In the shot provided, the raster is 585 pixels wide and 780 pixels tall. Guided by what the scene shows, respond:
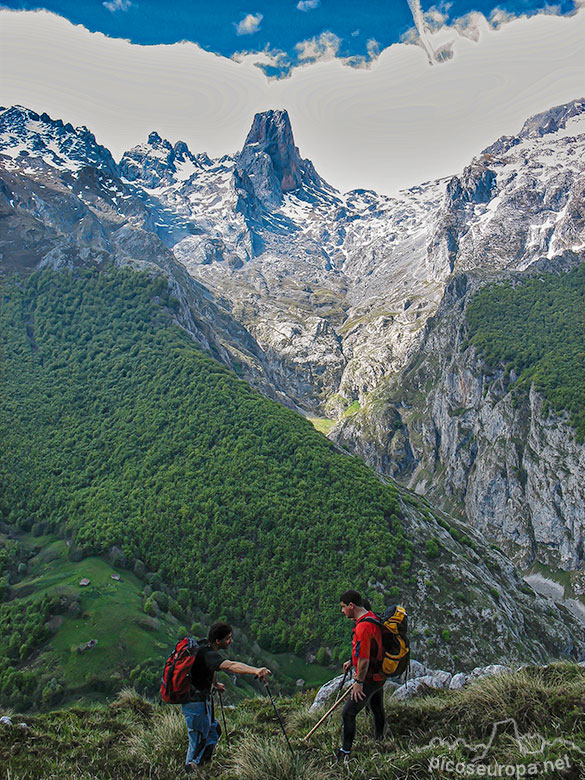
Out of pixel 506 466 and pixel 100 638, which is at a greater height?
pixel 506 466

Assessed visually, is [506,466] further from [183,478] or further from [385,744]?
[385,744]

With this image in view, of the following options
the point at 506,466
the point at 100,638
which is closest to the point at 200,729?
the point at 100,638

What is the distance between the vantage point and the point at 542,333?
559 ft

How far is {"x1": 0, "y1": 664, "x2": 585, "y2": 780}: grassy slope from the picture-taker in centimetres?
820

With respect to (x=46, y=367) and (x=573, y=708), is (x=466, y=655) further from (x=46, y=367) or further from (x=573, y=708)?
(x=46, y=367)

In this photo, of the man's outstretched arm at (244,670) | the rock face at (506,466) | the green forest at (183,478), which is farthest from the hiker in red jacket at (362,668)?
the rock face at (506,466)

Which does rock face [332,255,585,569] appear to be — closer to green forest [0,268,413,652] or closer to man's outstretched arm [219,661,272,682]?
green forest [0,268,413,652]

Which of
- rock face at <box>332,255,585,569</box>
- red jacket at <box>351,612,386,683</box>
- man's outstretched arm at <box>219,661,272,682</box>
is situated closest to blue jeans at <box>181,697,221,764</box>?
man's outstretched arm at <box>219,661,272,682</box>

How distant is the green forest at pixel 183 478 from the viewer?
186ft

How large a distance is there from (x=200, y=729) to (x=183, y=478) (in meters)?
63.9

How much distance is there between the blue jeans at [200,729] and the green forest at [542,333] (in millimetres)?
148900

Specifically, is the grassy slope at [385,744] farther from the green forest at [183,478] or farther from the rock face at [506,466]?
the rock face at [506,466]

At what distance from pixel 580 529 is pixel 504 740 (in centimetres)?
14761

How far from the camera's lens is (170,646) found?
1683 inches
